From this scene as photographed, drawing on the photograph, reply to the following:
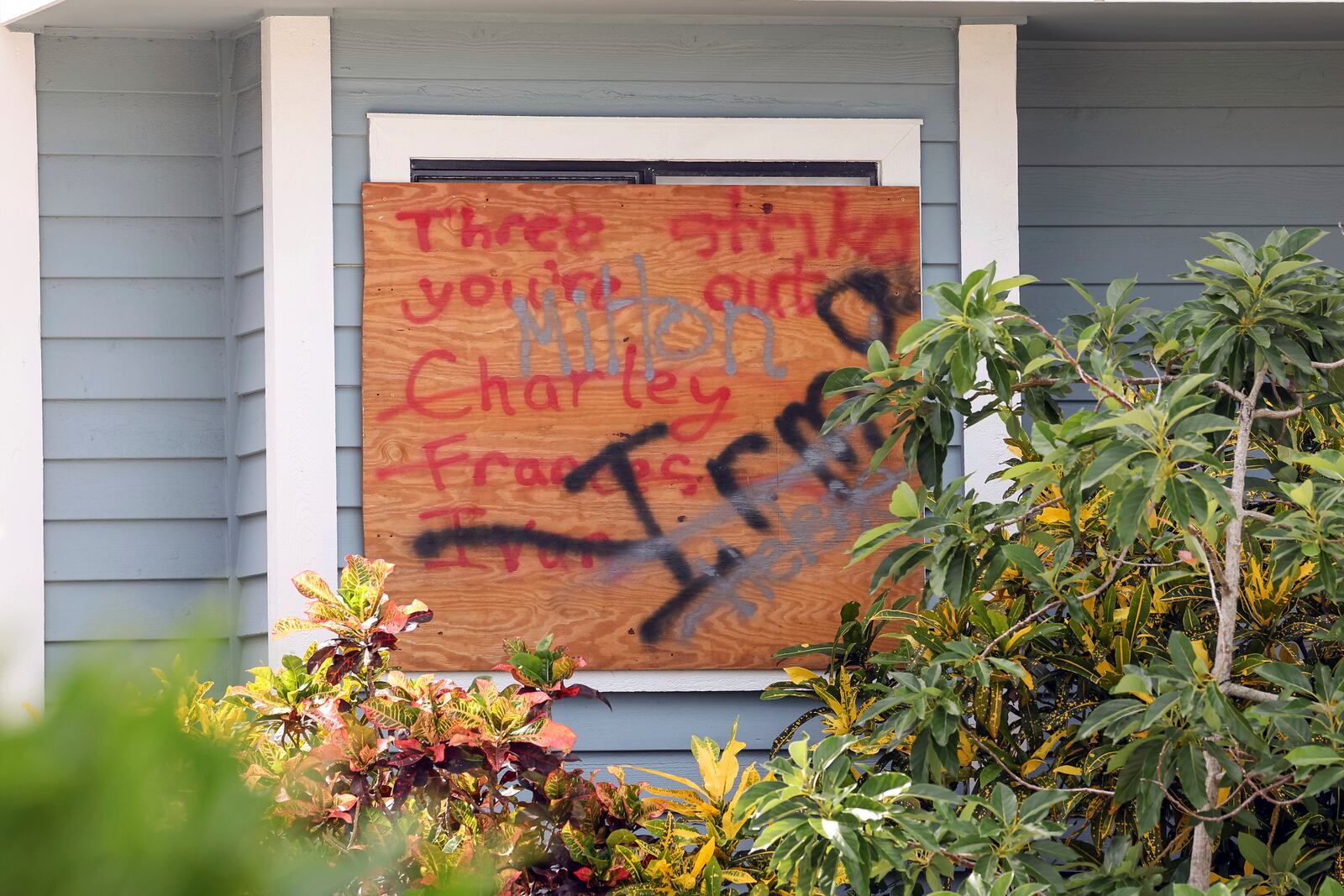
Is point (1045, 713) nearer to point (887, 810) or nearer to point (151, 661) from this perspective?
point (887, 810)

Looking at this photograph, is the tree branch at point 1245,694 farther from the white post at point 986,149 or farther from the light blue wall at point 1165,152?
the light blue wall at point 1165,152

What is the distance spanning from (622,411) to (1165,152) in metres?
1.78

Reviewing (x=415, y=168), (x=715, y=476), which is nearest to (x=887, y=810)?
(x=715, y=476)

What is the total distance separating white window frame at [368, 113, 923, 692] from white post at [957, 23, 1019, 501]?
0.15 meters

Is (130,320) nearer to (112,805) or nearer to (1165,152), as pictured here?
(1165,152)

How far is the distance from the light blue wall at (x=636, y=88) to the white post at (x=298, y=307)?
0.12 ft

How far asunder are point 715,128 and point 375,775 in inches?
75.8

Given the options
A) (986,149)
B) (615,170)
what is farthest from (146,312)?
(986,149)

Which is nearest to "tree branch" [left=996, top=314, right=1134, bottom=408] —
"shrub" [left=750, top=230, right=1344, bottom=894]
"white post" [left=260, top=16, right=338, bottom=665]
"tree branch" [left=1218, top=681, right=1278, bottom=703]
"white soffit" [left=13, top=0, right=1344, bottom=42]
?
"shrub" [left=750, top=230, right=1344, bottom=894]

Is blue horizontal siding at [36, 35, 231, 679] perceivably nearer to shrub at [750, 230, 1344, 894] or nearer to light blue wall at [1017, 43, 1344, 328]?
shrub at [750, 230, 1344, 894]

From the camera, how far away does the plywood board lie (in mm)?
3340

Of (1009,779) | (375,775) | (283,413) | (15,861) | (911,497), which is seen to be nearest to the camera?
(15,861)

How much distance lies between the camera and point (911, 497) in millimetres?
2594

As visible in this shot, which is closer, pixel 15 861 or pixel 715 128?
pixel 15 861
